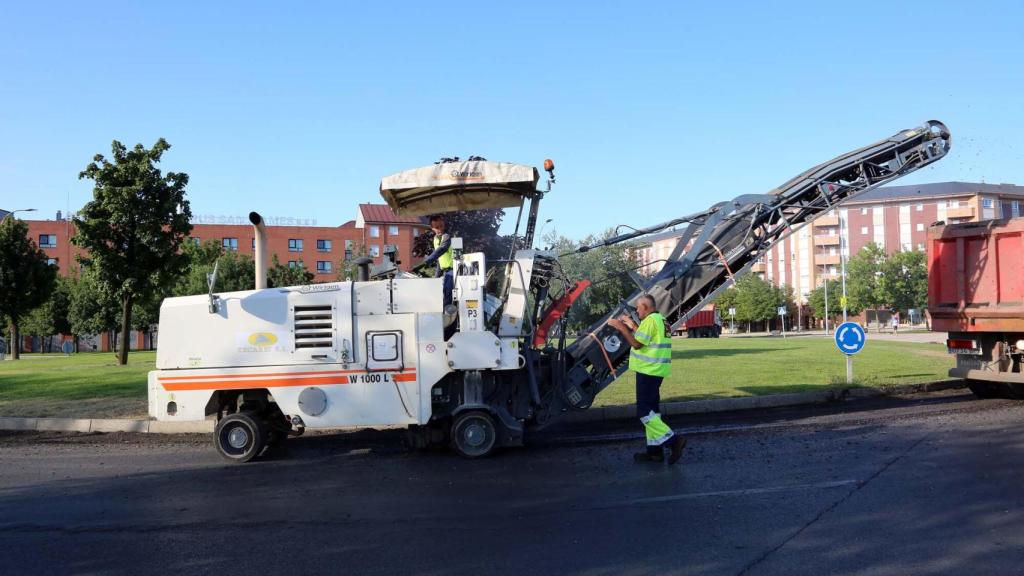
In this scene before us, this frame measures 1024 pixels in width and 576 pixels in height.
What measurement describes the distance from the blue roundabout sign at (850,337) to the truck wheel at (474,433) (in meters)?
7.91

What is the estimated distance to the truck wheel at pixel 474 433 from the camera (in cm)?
805

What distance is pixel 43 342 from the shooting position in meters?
68.9

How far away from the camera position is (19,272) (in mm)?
37312

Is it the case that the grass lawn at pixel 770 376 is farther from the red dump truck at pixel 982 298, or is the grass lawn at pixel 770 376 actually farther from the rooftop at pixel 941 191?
the rooftop at pixel 941 191

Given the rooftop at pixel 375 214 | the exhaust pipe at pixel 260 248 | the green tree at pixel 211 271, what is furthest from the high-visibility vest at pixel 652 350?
the rooftop at pixel 375 214

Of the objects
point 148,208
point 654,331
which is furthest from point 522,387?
point 148,208

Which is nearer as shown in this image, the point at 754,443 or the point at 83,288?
the point at 754,443

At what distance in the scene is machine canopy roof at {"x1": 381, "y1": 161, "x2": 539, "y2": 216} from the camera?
8195 millimetres

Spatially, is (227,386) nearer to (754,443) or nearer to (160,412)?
(160,412)

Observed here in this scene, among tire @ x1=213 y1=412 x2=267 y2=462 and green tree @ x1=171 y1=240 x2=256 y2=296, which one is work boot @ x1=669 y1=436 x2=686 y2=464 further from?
green tree @ x1=171 y1=240 x2=256 y2=296

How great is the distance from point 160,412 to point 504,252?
303 inches

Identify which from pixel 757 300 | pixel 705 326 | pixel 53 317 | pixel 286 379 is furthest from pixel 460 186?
pixel 757 300

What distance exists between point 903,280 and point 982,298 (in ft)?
208

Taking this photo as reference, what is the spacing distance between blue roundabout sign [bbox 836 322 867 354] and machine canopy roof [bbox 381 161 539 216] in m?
7.63
